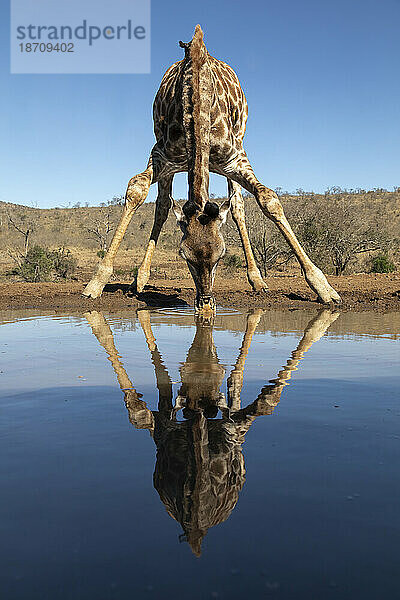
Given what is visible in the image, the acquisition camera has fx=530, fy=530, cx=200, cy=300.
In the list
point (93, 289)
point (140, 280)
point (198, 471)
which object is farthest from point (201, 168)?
point (198, 471)

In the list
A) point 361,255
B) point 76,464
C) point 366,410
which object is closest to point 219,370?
point 366,410

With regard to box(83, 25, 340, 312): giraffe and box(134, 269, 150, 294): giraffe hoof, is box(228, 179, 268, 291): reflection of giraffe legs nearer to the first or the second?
box(83, 25, 340, 312): giraffe

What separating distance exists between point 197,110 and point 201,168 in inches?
43.6

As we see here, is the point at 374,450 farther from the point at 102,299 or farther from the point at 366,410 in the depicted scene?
the point at 102,299

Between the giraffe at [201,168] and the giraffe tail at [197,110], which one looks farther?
the giraffe tail at [197,110]

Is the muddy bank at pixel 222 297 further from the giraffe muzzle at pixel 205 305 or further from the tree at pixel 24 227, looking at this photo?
the tree at pixel 24 227

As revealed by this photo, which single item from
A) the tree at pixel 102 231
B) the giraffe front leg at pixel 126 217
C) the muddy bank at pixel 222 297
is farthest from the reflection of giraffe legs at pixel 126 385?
the tree at pixel 102 231

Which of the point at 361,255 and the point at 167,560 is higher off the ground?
the point at 361,255

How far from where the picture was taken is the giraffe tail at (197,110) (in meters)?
8.32

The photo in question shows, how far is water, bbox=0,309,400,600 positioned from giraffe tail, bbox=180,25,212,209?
443 centimetres

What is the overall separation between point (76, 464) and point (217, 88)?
30.2 feet

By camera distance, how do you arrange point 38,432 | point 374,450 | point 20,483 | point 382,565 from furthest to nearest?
point 38,432, point 374,450, point 20,483, point 382,565

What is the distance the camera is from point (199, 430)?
111 inches

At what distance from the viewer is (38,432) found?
2811 millimetres
